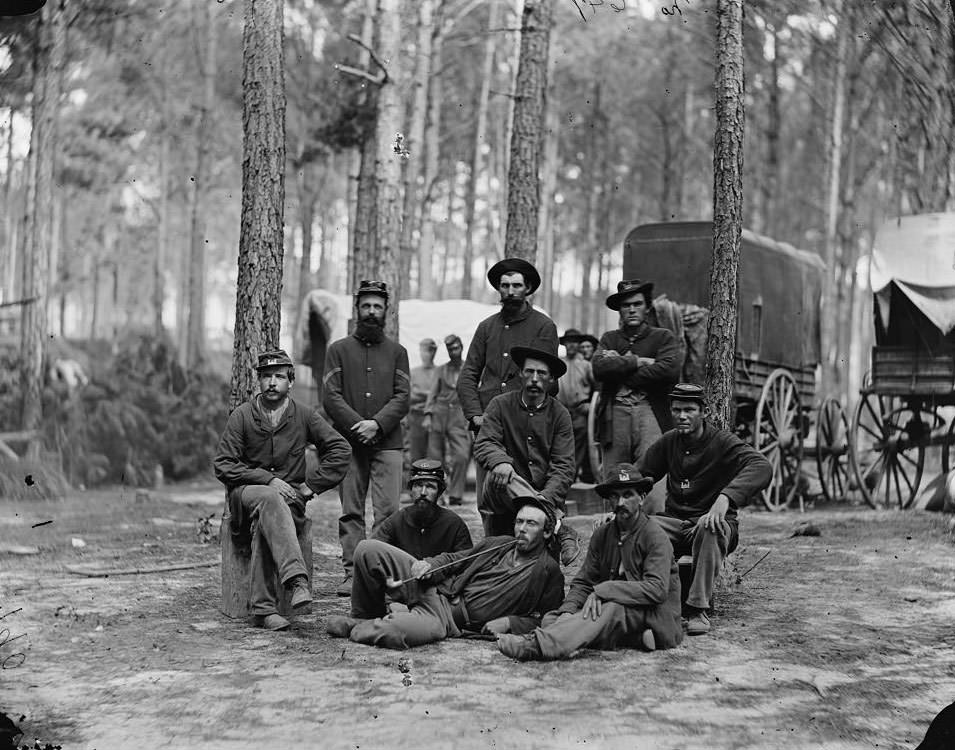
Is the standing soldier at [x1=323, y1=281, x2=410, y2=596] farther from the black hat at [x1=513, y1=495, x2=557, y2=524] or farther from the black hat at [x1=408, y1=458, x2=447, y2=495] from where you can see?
the black hat at [x1=513, y1=495, x2=557, y2=524]

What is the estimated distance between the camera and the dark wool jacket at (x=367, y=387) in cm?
755

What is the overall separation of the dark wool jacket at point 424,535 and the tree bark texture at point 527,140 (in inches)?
232

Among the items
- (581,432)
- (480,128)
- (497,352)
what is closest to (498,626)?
(497,352)

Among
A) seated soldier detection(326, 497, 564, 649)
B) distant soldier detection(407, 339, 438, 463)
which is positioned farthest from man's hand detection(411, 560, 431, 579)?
distant soldier detection(407, 339, 438, 463)

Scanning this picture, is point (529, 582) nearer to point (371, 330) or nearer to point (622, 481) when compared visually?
point (622, 481)

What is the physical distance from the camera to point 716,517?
6.49 m

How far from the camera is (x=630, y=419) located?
7.75m

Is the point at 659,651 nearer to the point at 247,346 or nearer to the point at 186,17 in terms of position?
the point at 247,346

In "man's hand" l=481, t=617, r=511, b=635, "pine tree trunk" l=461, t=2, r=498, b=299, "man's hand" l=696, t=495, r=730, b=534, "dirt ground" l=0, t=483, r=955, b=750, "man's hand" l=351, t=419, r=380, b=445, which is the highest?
"pine tree trunk" l=461, t=2, r=498, b=299

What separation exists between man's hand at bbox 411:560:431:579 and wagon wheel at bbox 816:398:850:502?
27.4 ft

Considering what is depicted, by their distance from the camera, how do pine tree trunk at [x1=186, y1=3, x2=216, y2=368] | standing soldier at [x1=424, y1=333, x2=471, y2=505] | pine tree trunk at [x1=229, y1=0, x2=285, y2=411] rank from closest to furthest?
pine tree trunk at [x1=229, y1=0, x2=285, y2=411] → standing soldier at [x1=424, y1=333, x2=471, y2=505] → pine tree trunk at [x1=186, y1=3, x2=216, y2=368]

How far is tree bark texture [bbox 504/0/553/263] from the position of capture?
1214cm

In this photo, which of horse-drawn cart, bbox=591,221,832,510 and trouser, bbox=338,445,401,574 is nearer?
trouser, bbox=338,445,401,574

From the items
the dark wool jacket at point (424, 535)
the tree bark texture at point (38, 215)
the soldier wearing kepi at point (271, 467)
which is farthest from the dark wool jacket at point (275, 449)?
the tree bark texture at point (38, 215)
